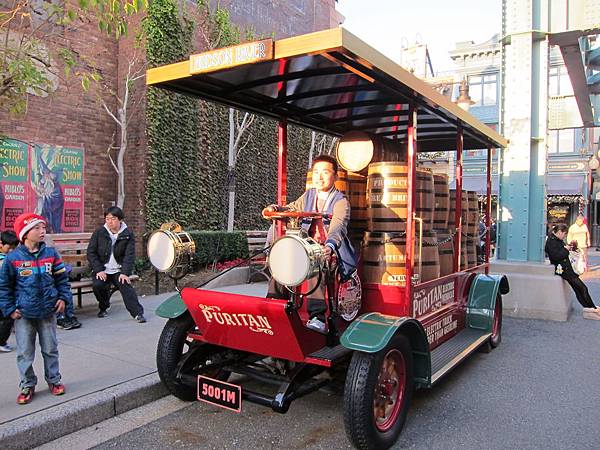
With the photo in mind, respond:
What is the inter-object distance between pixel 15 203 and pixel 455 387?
7710mm

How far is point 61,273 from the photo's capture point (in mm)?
3887

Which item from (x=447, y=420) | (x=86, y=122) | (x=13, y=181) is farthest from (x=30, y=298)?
(x=86, y=122)

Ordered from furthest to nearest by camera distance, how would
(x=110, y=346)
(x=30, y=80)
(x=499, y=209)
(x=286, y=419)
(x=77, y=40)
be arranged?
(x=77, y=40)
(x=499, y=209)
(x=110, y=346)
(x=30, y=80)
(x=286, y=419)

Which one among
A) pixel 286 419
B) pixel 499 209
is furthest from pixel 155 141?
pixel 286 419

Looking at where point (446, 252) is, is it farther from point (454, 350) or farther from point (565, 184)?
point (565, 184)

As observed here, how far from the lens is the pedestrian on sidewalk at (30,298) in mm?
3656

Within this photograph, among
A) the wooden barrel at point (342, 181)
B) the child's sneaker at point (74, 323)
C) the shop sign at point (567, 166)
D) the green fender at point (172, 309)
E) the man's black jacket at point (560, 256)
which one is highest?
the shop sign at point (567, 166)

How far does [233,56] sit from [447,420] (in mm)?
3073

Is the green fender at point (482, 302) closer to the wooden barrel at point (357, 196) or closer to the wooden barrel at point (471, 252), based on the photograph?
the wooden barrel at point (471, 252)

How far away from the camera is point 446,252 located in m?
5.13

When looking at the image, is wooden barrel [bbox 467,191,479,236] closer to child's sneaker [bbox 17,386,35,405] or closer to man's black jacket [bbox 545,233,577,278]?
man's black jacket [bbox 545,233,577,278]

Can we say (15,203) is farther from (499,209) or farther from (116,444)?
(499,209)

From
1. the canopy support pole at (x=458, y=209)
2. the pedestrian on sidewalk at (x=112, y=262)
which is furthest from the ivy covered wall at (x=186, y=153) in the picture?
the canopy support pole at (x=458, y=209)

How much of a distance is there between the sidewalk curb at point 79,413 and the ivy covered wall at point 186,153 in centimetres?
648
